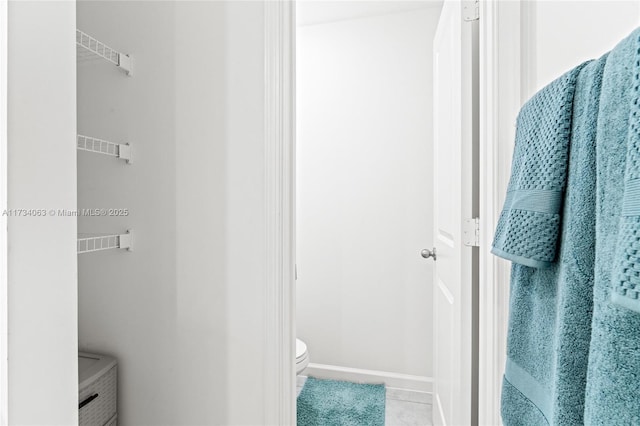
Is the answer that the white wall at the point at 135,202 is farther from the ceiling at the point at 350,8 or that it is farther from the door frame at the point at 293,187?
the ceiling at the point at 350,8

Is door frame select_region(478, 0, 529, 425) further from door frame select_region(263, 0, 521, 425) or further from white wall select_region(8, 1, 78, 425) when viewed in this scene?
white wall select_region(8, 1, 78, 425)

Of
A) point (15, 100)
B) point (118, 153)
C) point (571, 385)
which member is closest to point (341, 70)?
point (118, 153)

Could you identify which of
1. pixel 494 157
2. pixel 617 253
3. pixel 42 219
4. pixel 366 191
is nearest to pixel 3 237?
pixel 42 219

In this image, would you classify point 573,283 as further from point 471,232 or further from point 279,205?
point 279,205

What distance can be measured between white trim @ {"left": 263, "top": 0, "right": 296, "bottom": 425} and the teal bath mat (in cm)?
81

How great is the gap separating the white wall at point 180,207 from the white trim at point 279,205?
0.13ft

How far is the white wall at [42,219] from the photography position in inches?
28.6

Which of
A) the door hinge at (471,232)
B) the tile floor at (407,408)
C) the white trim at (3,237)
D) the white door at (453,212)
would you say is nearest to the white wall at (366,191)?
the tile floor at (407,408)

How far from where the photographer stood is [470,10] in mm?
1158

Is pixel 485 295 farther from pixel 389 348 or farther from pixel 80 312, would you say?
pixel 80 312

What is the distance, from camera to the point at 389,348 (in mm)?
2283

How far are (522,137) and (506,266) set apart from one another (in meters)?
0.47

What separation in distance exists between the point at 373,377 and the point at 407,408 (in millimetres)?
293

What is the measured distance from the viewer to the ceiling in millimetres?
2148
